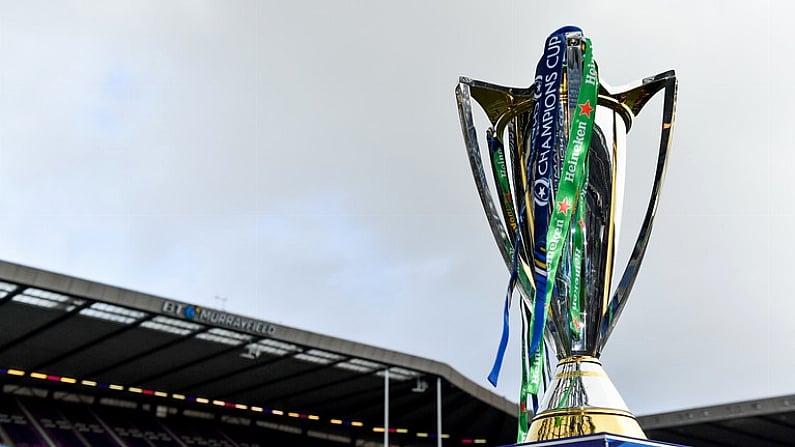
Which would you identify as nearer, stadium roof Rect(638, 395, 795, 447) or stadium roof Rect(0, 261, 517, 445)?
stadium roof Rect(0, 261, 517, 445)

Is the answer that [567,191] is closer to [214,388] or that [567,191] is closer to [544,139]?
[544,139]

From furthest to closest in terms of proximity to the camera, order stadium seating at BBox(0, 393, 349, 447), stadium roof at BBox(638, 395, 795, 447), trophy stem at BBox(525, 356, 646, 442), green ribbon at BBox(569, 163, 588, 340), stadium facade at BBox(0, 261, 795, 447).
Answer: stadium seating at BBox(0, 393, 349, 447), stadium roof at BBox(638, 395, 795, 447), stadium facade at BBox(0, 261, 795, 447), green ribbon at BBox(569, 163, 588, 340), trophy stem at BBox(525, 356, 646, 442)

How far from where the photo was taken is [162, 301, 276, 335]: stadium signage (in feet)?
82.5

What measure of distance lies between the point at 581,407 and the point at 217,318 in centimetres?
1870

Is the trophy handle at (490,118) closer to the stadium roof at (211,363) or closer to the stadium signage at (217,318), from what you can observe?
the stadium roof at (211,363)

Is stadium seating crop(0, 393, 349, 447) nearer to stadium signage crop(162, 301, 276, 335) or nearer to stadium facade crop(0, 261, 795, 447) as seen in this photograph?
stadium facade crop(0, 261, 795, 447)

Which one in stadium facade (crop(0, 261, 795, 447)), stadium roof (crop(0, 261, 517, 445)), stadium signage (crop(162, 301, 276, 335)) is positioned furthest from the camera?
stadium facade (crop(0, 261, 795, 447))

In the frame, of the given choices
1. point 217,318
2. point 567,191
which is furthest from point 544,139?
point 217,318

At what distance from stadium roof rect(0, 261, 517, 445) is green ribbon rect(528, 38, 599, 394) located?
1748 cm

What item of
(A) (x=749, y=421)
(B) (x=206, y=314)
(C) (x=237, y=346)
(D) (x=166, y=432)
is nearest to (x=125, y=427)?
(D) (x=166, y=432)

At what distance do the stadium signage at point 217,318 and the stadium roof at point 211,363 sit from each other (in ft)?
0.09

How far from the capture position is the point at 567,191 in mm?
9180

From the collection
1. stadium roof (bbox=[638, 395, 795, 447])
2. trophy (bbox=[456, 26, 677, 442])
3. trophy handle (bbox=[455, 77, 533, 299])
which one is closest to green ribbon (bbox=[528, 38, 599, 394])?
trophy (bbox=[456, 26, 677, 442])

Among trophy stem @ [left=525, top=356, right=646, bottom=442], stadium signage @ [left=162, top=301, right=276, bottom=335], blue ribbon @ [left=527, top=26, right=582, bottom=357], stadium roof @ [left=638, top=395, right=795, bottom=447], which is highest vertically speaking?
stadium signage @ [left=162, top=301, right=276, bottom=335]
